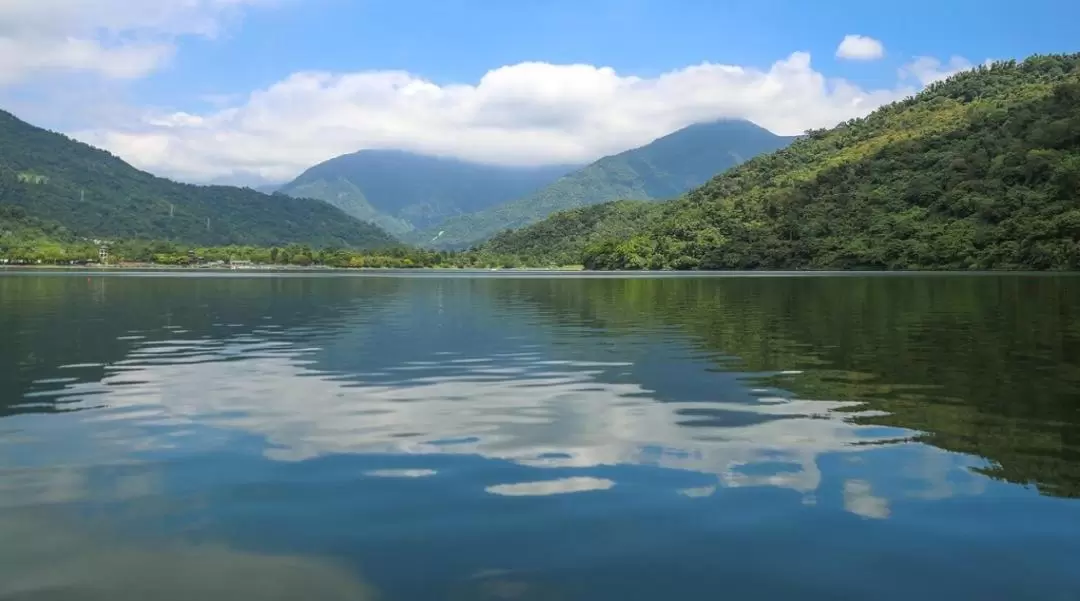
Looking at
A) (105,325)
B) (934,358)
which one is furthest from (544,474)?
(105,325)

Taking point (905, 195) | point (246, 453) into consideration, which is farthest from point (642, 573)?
point (905, 195)

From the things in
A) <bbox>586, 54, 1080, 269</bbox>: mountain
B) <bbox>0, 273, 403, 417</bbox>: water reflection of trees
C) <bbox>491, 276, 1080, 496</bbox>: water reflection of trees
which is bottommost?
<bbox>0, 273, 403, 417</bbox>: water reflection of trees

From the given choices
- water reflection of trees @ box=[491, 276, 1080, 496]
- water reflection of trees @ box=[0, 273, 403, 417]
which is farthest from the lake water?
water reflection of trees @ box=[0, 273, 403, 417]

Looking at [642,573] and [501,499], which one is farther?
[501,499]

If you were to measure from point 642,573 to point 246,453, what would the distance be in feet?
27.3

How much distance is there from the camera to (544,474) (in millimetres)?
12508

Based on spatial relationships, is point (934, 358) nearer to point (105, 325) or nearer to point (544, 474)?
point (544, 474)

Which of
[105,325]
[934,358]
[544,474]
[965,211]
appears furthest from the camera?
[965,211]

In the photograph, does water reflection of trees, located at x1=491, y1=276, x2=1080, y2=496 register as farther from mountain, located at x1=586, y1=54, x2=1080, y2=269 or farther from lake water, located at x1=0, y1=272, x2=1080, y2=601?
mountain, located at x1=586, y1=54, x2=1080, y2=269

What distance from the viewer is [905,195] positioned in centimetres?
18075

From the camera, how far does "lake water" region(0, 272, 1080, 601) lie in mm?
8461

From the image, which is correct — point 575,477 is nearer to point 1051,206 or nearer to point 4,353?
point 4,353

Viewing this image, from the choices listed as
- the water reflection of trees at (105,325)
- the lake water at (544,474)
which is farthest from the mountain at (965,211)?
the lake water at (544,474)

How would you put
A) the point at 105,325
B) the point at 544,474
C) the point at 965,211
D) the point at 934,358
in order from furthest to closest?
the point at 965,211 → the point at 105,325 → the point at 934,358 → the point at 544,474
